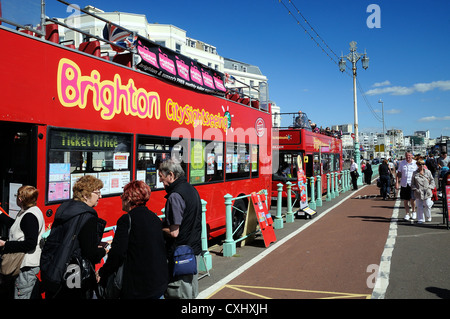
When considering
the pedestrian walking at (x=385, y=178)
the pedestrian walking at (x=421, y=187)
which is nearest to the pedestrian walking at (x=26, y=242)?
the pedestrian walking at (x=421, y=187)

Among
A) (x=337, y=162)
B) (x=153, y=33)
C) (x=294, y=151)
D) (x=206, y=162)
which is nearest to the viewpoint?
(x=206, y=162)

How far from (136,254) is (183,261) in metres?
0.61

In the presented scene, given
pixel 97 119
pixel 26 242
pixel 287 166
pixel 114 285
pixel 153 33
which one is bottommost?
pixel 114 285

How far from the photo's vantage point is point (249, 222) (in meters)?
7.73

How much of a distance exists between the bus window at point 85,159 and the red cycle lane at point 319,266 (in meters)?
2.17

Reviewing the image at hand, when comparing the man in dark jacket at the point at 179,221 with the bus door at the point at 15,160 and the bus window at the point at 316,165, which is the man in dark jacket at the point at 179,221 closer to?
the bus door at the point at 15,160

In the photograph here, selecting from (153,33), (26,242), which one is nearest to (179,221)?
(26,242)

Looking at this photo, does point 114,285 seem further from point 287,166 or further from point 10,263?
point 287,166

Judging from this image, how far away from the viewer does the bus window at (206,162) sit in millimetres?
6641

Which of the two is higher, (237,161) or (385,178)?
(237,161)

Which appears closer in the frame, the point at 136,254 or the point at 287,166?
the point at 136,254

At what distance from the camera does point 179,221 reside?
3.30 meters
